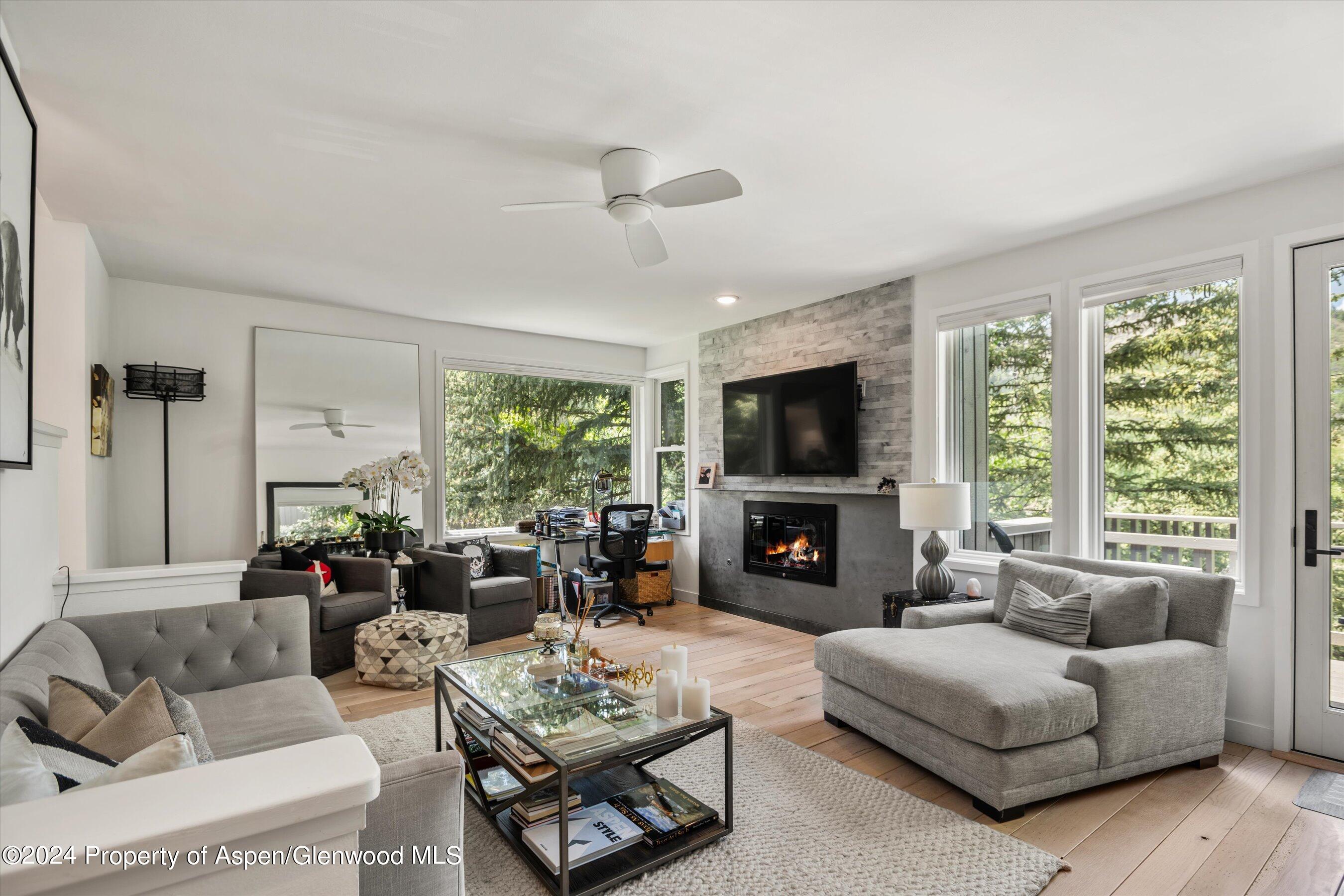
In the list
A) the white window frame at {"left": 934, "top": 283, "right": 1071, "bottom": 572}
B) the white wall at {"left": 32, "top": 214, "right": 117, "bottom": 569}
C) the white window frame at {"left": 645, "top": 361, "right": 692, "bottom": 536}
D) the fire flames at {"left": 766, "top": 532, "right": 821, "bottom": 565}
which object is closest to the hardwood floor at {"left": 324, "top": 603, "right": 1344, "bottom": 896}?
the white window frame at {"left": 934, "top": 283, "right": 1071, "bottom": 572}

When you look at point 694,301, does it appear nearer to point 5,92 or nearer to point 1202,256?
point 1202,256

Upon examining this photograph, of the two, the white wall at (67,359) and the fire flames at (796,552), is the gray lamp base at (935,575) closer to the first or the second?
the fire flames at (796,552)

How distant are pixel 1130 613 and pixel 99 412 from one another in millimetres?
5253

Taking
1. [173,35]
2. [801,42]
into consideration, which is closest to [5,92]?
[173,35]

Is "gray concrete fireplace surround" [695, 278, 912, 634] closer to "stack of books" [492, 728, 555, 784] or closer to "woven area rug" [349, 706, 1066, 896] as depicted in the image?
"woven area rug" [349, 706, 1066, 896]

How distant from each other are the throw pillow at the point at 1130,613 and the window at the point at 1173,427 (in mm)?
486

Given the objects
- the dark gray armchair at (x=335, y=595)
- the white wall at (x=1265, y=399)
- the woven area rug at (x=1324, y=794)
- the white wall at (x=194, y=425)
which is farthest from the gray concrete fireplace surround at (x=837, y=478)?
the white wall at (x=194, y=425)

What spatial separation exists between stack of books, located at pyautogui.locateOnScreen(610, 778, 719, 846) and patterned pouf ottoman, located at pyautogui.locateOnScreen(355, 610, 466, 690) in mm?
1855

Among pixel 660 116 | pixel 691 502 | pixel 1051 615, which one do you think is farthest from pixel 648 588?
pixel 660 116

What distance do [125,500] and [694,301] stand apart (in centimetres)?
398

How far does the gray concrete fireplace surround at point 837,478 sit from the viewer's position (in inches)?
176

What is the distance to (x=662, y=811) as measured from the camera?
224 centimetres

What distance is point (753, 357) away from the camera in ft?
18.4

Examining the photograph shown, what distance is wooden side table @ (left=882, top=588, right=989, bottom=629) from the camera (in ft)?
12.1
